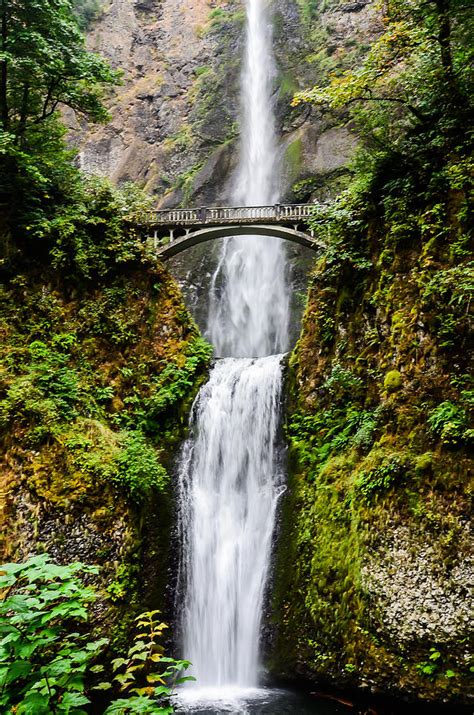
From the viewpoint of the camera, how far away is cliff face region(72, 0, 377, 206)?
24.6m

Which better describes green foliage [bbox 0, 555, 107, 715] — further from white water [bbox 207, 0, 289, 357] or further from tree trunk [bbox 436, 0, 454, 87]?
white water [bbox 207, 0, 289, 357]

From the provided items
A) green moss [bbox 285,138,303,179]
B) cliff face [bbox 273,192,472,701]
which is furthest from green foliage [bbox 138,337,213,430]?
green moss [bbox 285,138,303,179]

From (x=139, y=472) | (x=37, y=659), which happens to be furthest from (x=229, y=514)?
(x=37, y=659)

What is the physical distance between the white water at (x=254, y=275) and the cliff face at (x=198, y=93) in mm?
829

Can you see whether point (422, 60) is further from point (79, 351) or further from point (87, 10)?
point (87, 10)

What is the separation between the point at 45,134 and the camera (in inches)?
531

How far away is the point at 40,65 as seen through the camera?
11797 mm

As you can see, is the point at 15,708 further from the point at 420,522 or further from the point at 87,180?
the point at 87,180

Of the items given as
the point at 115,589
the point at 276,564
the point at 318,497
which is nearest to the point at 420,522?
the point at 318,497

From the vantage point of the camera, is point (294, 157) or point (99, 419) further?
point (294, 157)

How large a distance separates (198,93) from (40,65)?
69.0 feet

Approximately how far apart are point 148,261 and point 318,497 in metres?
7.44

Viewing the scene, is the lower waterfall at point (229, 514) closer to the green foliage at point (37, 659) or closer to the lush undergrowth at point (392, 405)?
the lush undergrowth at point (392, 405)

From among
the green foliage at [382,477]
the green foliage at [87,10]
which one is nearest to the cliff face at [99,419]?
the green foliage at [382,477]
